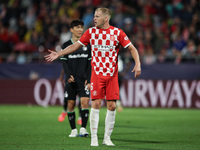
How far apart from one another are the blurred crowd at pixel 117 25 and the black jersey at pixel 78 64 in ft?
34.2

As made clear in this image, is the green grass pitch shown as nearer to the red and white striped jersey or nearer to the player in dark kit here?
the player in dark kit

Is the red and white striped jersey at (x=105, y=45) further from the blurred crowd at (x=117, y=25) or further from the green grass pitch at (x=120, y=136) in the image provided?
the blurred crowd at (x=117, y=25)

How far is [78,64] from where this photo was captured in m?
10.9

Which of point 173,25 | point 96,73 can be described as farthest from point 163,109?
point 96,73

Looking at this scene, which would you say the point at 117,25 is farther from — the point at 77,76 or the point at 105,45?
the point at 105,45

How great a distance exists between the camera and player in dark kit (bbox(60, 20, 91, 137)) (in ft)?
34.9

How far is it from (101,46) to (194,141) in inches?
111

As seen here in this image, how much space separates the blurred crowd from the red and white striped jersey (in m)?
12.6

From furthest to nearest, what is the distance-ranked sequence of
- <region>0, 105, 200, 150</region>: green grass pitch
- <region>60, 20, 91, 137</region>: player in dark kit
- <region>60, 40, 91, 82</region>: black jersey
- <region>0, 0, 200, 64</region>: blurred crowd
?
<region>0, 0, 200, 64</region>: blurred crowd < <region>60, 40, 91, 82</region>: black jersey < <region>60, 20, 91, 137</region>: player in dark kit < <region>0, 105, 200, 150</region>: green grass pitch

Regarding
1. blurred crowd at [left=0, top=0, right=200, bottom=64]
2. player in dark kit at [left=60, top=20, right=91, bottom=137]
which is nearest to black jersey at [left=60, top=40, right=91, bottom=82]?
player in dark kit at [left=60, top=20, right=91, bottom=137]

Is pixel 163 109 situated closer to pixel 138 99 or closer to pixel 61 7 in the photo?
pixel 138 99

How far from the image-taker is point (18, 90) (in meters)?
22.3

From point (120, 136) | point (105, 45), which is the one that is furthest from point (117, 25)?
point (105, 45)

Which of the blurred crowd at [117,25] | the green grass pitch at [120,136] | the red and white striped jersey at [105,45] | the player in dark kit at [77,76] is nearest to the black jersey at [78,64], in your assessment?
the player in dark kit at [77,76]
